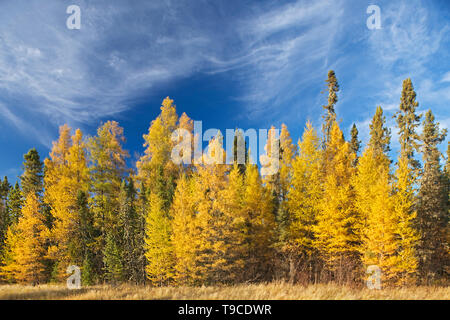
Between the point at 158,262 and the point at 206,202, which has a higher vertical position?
the point at 206,202

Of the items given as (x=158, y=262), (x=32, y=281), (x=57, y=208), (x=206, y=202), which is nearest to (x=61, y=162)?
(x=57, y=208)

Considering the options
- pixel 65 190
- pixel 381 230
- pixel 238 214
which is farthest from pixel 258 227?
pixel 65 190

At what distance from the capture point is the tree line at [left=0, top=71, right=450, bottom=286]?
2123cm

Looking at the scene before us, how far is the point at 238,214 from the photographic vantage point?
2395 centimetres

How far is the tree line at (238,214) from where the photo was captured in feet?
69.7

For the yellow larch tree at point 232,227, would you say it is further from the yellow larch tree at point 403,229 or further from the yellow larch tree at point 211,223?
the yellow larch tree at point 403,229

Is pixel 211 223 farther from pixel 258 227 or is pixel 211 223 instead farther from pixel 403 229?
pixel 403 229

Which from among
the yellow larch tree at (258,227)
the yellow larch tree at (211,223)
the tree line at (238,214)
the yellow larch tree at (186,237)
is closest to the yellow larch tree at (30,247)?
the tree line at (238,214)

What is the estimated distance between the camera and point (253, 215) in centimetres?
2638

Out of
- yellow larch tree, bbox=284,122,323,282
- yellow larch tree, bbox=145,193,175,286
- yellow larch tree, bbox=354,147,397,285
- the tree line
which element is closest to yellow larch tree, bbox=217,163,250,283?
the tree line

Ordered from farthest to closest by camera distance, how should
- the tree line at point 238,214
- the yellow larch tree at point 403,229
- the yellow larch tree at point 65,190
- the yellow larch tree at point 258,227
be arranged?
1. the yellow larch tree at point 65,190
2. the yellow larch tree at point 258,227
3. the tree line at point 238,214
4. the yellow larch tree at point 403,229

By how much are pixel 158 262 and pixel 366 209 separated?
20.2 meters

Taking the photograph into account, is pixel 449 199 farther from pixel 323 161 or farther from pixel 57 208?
pixel 57 208

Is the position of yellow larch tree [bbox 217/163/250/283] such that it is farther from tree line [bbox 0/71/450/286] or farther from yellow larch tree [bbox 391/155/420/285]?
yellow larch tree [bbox 391/155/420/285]
